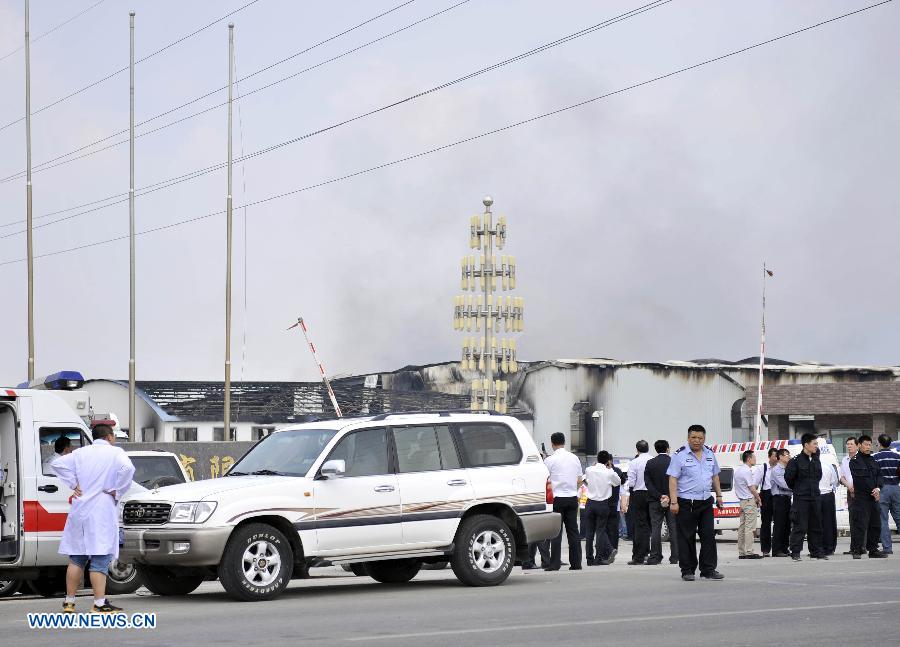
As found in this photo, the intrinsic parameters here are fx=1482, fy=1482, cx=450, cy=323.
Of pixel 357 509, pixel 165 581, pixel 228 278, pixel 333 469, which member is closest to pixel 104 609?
pixel 165 581

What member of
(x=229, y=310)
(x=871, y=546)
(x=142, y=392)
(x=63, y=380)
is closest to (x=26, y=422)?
(x=63, y=380)

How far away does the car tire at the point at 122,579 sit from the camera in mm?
17609

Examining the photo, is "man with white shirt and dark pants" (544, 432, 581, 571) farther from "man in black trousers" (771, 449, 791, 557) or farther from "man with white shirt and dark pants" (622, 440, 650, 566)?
"man in black trousers" (771, 449, 791, 557)

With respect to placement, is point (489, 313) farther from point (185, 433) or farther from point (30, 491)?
point (30, 491)

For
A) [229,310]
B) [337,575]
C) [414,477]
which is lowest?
[337,575]

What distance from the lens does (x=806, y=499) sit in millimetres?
22141

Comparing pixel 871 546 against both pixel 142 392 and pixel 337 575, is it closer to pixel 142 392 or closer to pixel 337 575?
pixel 337 575

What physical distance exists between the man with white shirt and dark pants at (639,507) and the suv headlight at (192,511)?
8.06 m

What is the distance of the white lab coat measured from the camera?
44.0 ft

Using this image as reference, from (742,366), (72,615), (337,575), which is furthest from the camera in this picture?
(742,366)

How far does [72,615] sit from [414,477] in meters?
4.43

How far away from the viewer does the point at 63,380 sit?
744 inches

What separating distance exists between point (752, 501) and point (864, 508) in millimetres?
1863

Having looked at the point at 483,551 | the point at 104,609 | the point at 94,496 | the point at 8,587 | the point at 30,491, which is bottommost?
the point at 8,587
